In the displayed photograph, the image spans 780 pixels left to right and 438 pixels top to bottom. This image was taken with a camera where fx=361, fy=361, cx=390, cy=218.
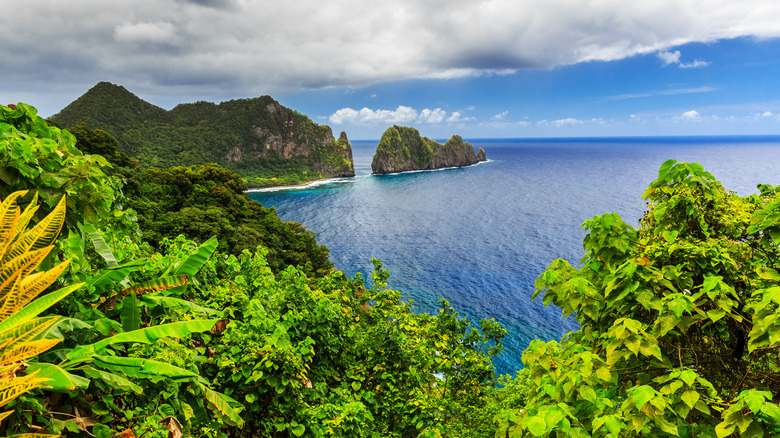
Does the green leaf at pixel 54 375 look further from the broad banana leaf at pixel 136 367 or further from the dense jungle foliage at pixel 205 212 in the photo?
the dense jungle foliage at pixel 205 212

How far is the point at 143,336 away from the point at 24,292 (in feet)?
4.39

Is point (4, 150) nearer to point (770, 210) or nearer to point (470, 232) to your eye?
point (770, 210)

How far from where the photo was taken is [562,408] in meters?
3.43

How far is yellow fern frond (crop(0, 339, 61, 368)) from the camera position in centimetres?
239

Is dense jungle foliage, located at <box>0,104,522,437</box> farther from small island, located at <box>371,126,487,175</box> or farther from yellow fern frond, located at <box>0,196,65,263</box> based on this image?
small island, located at <box>371,126,487,175</box>

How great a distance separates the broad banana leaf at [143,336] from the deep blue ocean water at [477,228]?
2973 centimetres

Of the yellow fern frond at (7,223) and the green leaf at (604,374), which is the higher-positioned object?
the yellow fern frond at (7,223)

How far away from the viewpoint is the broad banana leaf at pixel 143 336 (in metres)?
3.31

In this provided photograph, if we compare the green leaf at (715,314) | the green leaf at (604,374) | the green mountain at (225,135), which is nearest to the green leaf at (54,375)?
the green leaf at (604,374)

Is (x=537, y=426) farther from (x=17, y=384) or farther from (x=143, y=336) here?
(x=143, y=336)

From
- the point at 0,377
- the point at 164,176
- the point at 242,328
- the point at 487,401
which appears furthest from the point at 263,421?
the point at 164,176

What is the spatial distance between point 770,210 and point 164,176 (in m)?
56.4

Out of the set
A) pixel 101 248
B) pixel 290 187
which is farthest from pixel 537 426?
pixel 290 187

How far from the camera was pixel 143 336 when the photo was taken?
3812 millimetres
